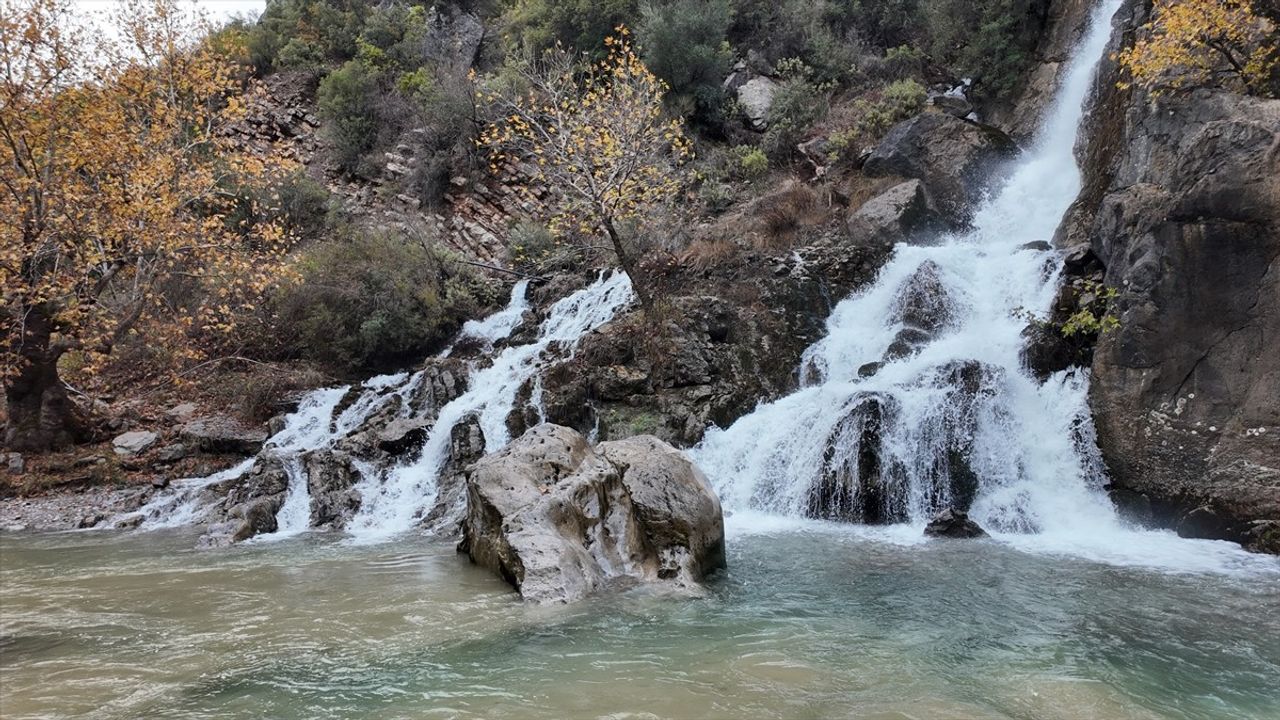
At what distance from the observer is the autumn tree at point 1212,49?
1062 centimetres

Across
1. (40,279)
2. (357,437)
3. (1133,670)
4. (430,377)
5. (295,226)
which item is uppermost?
(295,226)

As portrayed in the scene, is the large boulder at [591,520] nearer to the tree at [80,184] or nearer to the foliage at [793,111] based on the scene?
the tree at [80,184]

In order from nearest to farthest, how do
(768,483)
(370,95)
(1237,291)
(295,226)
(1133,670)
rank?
(1133,670) → (1237,291) → (768,483) → (295,226) → (370,95)

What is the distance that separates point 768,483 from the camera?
12539 mm

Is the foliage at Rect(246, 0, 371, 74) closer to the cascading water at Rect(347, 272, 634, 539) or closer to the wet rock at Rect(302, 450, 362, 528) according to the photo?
the cascading water at Rect(347, 272, 634, 539)

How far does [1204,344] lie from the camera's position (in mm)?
9898

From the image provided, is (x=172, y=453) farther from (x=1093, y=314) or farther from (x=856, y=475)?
(x=1093, y=314)

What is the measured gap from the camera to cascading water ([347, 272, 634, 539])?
42.4 ft

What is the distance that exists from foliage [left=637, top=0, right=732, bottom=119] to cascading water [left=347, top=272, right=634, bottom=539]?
374 inches

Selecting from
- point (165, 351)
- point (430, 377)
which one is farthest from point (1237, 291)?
point (165, 351)

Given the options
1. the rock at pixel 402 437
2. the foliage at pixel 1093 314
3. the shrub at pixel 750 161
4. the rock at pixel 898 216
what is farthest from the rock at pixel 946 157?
the rock at pixel 402 437

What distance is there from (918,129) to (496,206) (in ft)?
47.8

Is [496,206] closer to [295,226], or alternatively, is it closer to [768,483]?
[295,226]

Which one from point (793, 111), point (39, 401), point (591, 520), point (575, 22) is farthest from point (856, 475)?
point (575, 22)
